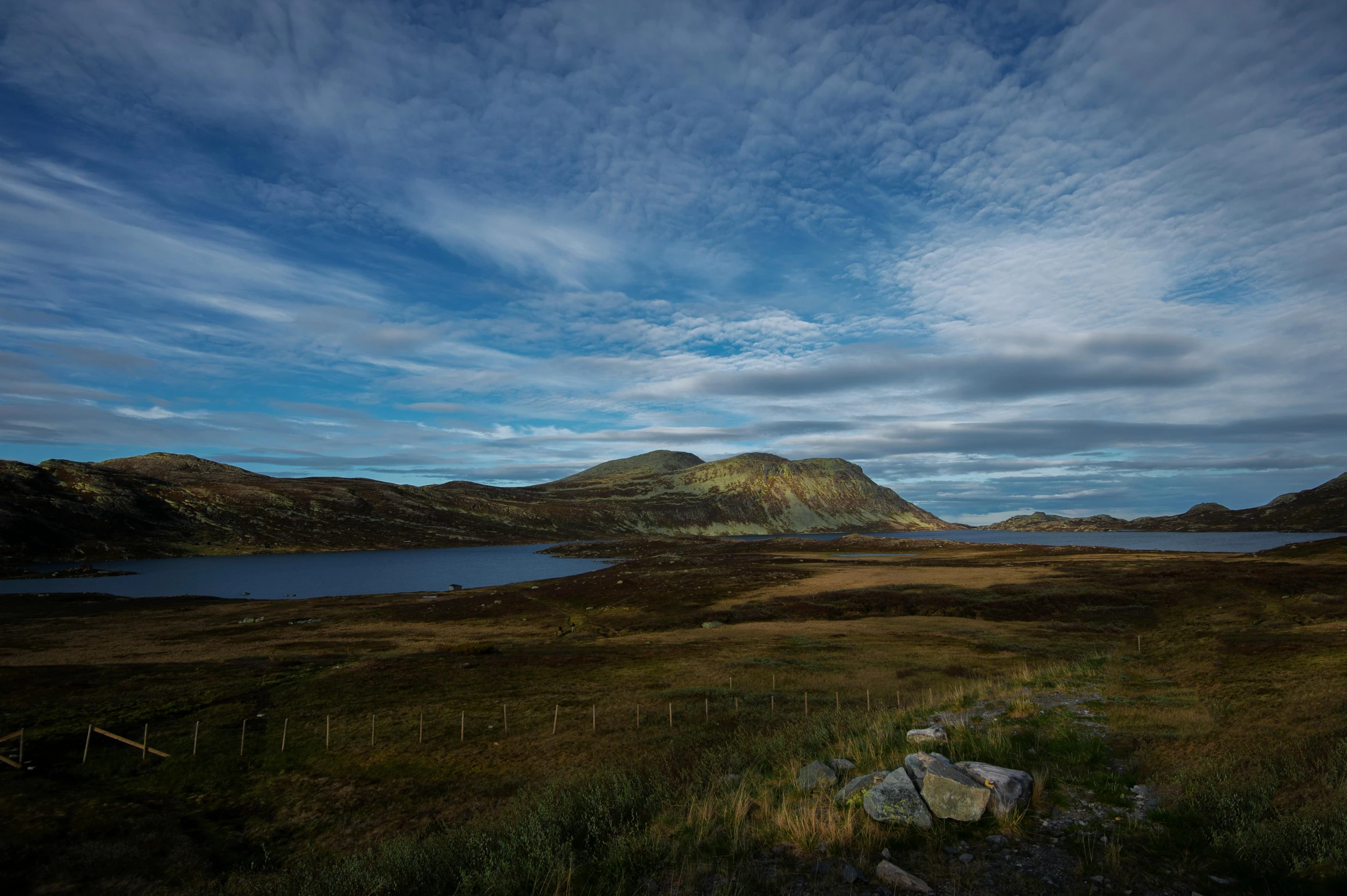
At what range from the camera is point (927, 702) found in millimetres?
26156

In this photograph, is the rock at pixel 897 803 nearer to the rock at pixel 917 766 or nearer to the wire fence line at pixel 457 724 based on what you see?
the rock at pixel 917 766

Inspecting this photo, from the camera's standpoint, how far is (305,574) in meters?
131

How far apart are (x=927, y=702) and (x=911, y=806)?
15.8 metres

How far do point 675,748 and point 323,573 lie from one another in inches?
5386

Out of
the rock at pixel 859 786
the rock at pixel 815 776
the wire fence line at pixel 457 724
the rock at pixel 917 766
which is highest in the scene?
the rock at pixel 917 766

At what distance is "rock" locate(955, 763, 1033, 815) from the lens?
40.2ft

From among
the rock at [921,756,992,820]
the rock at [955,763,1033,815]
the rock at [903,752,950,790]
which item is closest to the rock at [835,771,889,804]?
the rock at [903,752,950,790]

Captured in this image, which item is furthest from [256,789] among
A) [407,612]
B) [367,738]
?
[407,612]

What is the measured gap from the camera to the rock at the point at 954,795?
12.0 metres

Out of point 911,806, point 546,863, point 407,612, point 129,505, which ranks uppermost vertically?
point 129,505

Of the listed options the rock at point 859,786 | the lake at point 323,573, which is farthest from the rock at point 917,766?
the lake at point 323,573

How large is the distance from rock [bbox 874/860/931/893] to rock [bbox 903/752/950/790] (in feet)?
10.3

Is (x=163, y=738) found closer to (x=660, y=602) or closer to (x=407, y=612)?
(x=407, y=612)

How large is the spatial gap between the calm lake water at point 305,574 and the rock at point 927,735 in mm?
101146
